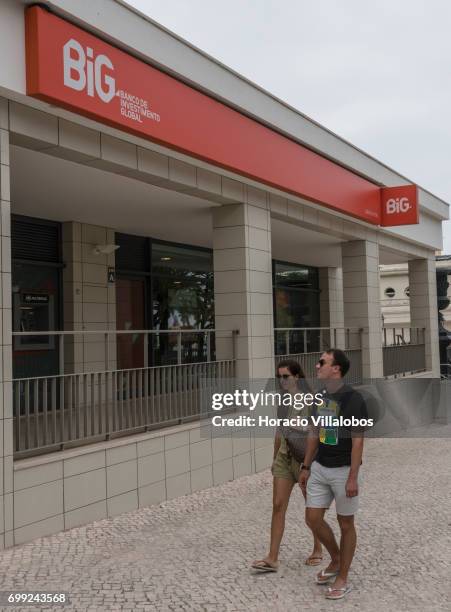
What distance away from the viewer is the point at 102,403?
293 inches

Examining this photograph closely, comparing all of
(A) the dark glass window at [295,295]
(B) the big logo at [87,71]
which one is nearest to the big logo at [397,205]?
(A) the dark glass window at [295,295]

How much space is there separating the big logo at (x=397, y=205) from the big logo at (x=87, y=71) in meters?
8.63

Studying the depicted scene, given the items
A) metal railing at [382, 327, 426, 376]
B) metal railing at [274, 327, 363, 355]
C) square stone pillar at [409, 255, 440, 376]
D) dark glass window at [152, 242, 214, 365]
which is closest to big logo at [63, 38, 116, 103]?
dark glass window at [152, 242, 214, 365]

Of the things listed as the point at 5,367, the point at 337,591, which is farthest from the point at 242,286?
the point at 337,591

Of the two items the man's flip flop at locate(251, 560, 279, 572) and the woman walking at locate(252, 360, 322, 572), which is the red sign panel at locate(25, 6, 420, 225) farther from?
the man's flip flop at locate(251, 560, 279, 572)

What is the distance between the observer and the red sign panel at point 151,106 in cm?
627

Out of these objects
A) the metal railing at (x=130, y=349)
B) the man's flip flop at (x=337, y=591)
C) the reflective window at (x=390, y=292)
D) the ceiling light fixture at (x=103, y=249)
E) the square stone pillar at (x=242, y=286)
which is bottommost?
the man's flip flop at (x=337, y=591)

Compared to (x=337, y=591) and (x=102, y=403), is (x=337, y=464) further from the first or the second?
(x=102, y=403)

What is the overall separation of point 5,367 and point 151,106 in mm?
3313

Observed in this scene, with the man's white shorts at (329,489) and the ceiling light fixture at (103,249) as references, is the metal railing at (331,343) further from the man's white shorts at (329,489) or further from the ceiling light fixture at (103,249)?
the man's white shorts at (329,489)

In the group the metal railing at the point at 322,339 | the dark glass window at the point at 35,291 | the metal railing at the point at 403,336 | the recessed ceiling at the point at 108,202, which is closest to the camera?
the recessed ceiling at the point at 108,202

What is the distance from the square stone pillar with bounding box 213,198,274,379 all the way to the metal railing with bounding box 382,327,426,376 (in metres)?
6.14

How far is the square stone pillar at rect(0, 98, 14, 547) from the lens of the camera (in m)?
5.93

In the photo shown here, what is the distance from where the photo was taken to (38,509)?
6.24 metres
